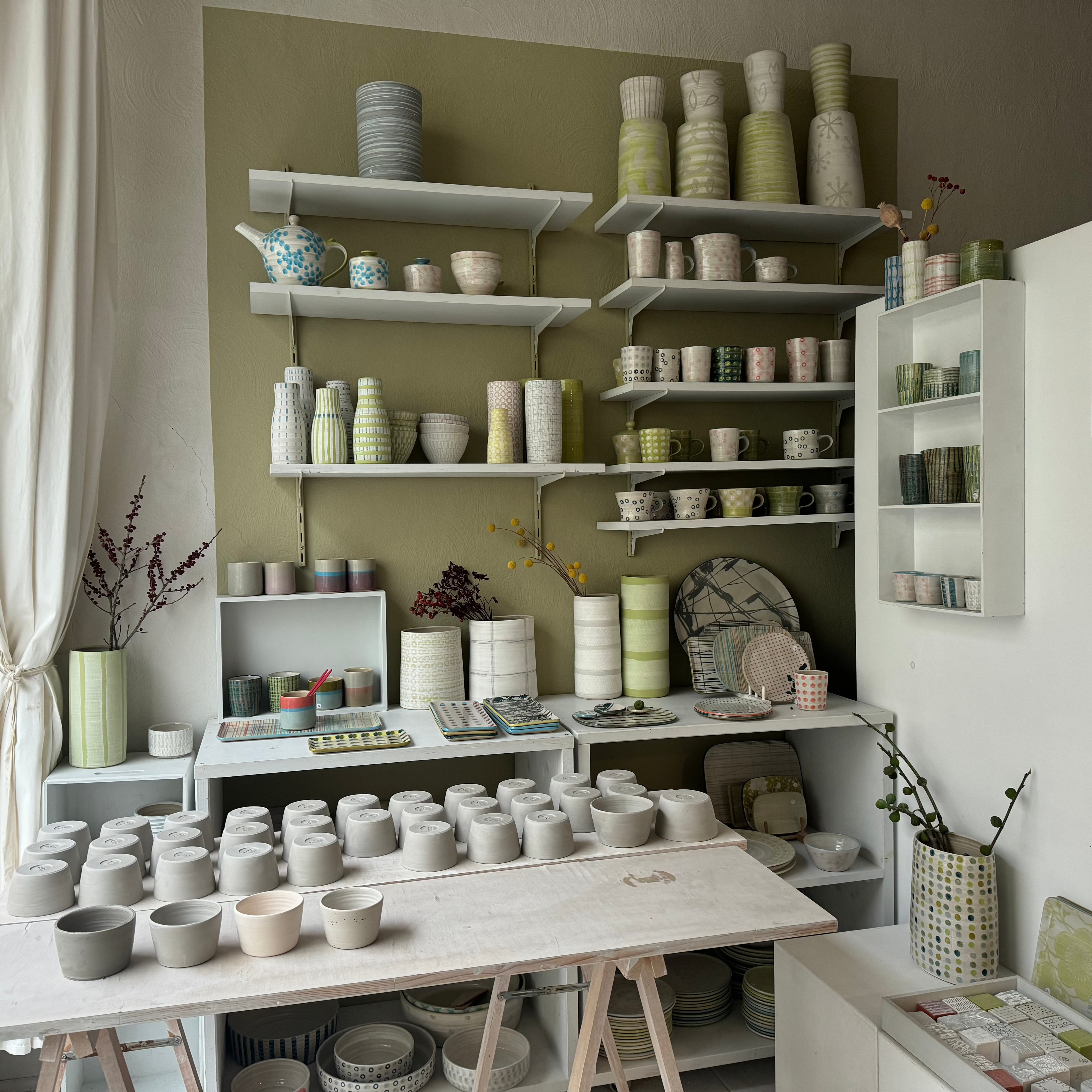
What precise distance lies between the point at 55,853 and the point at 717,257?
2129 mm

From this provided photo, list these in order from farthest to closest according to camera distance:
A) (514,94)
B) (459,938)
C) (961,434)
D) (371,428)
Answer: (514,94), (371,428), (961,434), (459,938)

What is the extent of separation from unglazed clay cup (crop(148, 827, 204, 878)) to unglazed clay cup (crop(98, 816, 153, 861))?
40 millimetres

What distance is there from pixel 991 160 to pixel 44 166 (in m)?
2.79

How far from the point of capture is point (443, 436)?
2.55 m

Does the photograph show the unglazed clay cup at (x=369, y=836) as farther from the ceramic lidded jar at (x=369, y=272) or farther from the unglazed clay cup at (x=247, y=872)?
the ceramic lidded jar at (x=369, y=272)

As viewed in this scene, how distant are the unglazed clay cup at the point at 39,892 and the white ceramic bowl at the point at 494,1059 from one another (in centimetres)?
93

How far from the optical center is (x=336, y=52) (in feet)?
8.64

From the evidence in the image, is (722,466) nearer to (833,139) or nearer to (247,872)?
(833,139)

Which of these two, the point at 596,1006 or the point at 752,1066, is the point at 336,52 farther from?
the point at 752,1066

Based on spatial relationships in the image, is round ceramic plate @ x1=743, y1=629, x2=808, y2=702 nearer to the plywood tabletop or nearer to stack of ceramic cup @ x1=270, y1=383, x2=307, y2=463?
the plywood tabletop

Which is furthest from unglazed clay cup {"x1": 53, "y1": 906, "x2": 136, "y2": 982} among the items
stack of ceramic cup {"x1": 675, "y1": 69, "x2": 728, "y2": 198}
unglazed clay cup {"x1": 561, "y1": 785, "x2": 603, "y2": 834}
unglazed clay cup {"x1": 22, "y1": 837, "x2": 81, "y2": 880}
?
stack of ceramic cup {"x1": 675, "y1": 69, "x2": 728, "y2": 198}

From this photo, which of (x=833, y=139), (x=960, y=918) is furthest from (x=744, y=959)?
(x=833, y=139)

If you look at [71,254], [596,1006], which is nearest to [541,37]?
[71,254]

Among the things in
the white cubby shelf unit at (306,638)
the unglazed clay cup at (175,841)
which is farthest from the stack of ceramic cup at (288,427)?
the unglazed clay cup at (175,841)
